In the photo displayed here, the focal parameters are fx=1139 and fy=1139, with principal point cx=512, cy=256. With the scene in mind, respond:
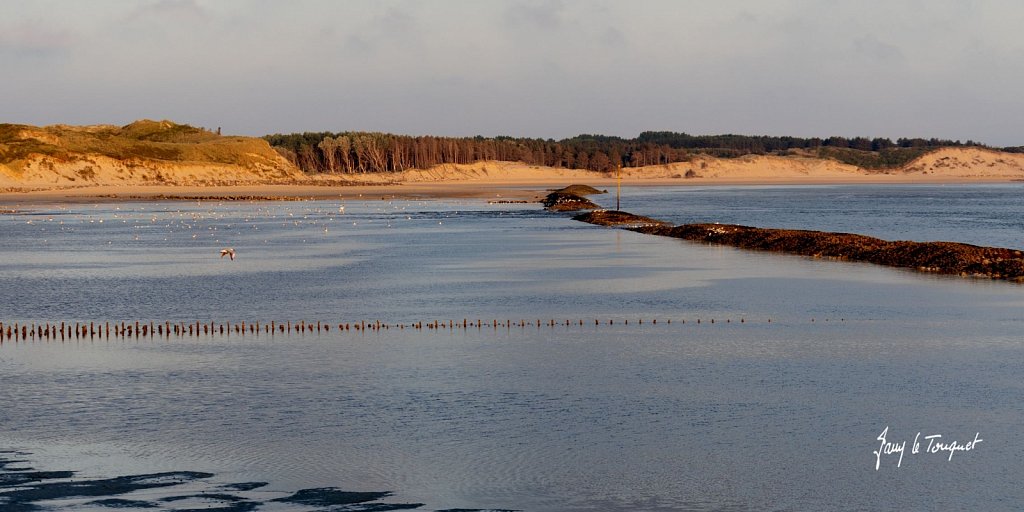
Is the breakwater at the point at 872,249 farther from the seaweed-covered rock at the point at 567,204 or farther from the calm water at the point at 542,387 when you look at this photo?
the seaweed-covered rock at the point at 567,204

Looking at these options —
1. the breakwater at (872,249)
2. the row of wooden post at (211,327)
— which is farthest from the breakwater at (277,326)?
the breakwater at (872,249)

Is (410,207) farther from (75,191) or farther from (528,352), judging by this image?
(528,352)

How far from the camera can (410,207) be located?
12369 centimetres

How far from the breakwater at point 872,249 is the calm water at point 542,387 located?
8.72 ft

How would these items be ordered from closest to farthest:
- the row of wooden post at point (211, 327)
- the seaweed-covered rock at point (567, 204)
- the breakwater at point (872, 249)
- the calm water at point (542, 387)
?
1. the calm water at point (542, 387)
2. the row of wooden post at point (211, 327)
3. the breakwater at point (872, 249)
4. the seaweed-covered rock at point (567, 204)

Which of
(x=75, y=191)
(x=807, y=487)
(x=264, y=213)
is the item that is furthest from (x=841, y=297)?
(x=75, y=191)

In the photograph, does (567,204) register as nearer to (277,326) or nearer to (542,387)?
(277,326)

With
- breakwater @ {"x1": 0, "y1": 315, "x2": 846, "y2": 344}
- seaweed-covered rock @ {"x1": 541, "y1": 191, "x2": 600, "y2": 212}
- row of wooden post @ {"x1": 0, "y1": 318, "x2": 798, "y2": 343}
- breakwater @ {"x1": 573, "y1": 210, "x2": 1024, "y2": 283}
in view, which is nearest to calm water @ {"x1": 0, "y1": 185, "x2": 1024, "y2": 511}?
breakwater @ {"x1": 0, "y1": 315, "x2": 846, "y2": 344}

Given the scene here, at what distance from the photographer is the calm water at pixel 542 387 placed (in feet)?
56.9

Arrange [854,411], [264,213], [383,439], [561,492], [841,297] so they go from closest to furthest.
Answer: [561,492], [383,439], [854,411], [841,297], [264,213]

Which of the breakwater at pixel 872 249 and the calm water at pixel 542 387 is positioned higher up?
the breakwater at pixel 872 249

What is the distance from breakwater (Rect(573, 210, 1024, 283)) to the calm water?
105 inches

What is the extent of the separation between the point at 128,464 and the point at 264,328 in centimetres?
1532

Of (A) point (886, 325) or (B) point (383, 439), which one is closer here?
(B) point (383, 439)
